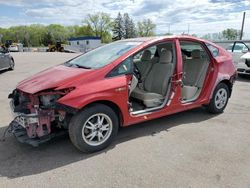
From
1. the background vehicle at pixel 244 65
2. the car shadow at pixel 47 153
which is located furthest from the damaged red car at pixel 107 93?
the background vehicle at pixel 244 65

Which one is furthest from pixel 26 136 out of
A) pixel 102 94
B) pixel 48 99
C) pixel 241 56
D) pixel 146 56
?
pixel 241 56

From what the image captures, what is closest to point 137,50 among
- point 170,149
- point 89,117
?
point 89,117

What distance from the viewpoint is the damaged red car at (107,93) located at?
3.34 m

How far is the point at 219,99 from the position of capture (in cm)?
527

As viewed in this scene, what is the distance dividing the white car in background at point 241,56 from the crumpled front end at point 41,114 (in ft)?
27.6

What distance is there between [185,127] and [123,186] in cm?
212

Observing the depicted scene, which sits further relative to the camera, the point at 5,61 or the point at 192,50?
the point at 5,61

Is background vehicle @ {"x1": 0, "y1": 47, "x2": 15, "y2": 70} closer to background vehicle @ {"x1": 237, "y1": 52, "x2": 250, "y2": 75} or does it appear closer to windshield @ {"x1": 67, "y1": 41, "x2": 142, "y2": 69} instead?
windshield @ {"x1": 67, "y1": 41, "x2": 142, "y2": 69}

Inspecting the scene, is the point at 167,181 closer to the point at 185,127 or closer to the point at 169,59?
the point at 185,127

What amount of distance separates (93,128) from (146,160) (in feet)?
2.80

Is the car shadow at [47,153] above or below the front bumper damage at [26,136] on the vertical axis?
below

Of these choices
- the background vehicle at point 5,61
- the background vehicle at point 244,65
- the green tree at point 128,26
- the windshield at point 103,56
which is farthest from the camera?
the green tree at point 128,26

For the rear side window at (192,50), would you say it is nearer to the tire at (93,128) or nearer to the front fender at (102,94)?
the front fender at (102,94)

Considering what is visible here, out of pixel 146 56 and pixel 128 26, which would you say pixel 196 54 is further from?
pixel 128 26
